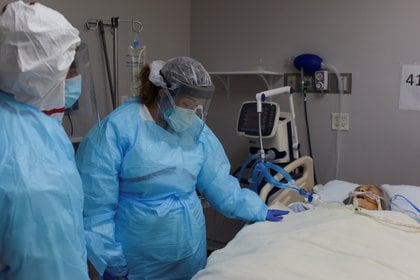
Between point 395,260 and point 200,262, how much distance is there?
757 millimetres

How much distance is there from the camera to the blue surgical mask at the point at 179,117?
5.09 ft

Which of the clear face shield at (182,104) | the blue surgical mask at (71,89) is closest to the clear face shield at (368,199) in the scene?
the clear face shield at (182,104)

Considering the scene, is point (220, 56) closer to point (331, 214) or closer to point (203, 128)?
point (203, 128)

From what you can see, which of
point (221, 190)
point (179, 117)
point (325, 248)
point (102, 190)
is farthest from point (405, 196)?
point (102, 190)

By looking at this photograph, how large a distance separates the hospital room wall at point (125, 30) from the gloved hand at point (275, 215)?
96cm

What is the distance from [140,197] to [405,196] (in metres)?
1.33

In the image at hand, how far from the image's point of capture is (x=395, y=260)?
134 cm

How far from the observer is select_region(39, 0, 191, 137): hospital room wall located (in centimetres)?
239

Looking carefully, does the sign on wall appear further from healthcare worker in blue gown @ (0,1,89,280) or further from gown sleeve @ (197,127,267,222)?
healthcare worker in blue gown @ (0,1,89,280)

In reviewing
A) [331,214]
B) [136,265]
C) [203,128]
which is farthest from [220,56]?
[136,265]

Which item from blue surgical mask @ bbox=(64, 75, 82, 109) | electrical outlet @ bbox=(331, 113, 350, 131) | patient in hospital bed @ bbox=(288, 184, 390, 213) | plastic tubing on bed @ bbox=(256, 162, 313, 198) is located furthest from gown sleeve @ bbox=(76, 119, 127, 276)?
electrical outlet @ bbox=(331, 113, 350, 131)

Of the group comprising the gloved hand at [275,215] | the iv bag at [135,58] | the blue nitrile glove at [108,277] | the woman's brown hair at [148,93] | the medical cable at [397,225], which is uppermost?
the iv bag at [135,58]

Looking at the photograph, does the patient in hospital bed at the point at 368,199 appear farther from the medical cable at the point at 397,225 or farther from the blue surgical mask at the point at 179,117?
the blue surgical mask at the point at 179,117

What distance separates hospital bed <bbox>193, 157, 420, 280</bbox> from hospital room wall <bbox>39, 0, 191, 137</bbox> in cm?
101
